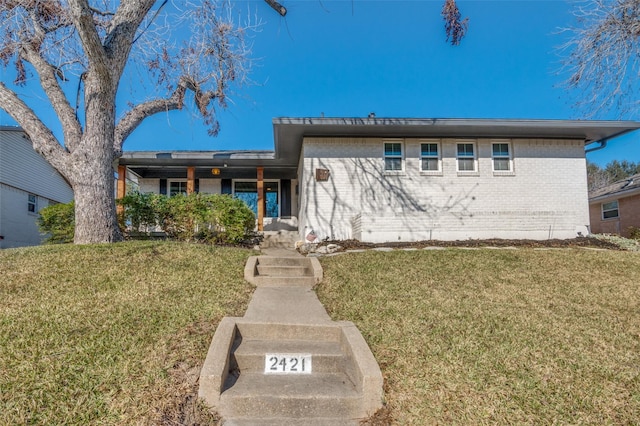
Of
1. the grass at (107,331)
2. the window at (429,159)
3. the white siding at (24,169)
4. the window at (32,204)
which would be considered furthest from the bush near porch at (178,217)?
the window at (32,204)

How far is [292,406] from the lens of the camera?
116 inches

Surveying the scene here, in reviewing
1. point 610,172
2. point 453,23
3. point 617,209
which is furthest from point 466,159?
point 610,172

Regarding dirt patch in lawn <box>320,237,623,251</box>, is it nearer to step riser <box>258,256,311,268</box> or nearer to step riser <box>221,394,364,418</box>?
step riser <box>258,256,311,268</box>

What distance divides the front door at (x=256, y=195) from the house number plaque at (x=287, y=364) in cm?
1249

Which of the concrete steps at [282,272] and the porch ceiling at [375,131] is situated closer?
the concrete steps at [282,272]

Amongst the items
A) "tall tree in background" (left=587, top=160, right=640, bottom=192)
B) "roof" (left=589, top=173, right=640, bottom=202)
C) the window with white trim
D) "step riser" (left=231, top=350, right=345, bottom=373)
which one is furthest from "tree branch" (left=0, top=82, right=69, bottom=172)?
"tall tree in background" (left=587, top=160, right=640, bottom=192)

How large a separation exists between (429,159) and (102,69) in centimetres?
876

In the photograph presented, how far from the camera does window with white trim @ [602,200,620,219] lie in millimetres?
17016

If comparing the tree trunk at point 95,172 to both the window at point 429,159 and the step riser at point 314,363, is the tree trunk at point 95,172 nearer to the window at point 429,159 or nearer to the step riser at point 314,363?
the step riser at point 314,363

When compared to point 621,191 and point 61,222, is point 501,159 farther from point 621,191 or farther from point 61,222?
point 61,222

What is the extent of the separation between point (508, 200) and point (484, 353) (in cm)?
892

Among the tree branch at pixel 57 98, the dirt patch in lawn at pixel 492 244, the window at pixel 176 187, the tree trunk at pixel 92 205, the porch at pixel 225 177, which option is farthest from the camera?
the window at pixel 176 187

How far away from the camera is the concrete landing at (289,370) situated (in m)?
2.93

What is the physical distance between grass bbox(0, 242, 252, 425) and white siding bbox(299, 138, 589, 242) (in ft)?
16.7
